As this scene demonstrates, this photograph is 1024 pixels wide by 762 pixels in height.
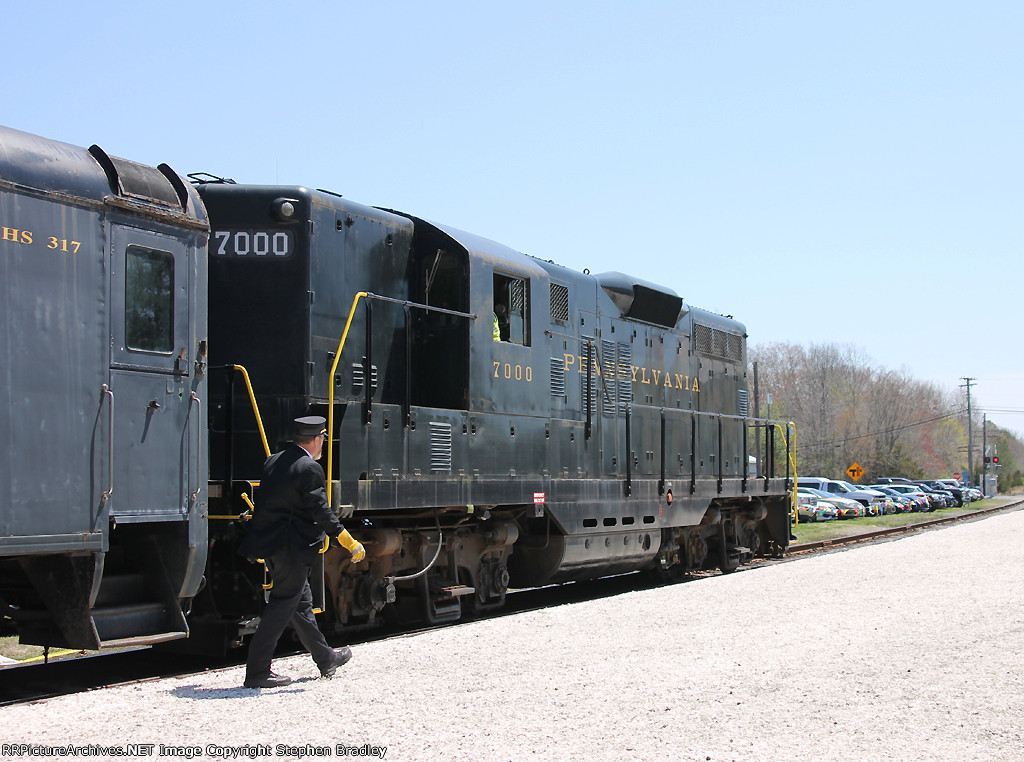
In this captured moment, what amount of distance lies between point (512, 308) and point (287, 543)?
16.2ft

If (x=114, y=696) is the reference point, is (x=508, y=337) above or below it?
above

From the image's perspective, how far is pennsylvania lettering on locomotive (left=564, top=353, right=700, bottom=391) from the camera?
1262cm

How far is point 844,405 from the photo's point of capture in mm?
91812

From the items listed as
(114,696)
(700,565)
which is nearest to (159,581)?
(114,696)

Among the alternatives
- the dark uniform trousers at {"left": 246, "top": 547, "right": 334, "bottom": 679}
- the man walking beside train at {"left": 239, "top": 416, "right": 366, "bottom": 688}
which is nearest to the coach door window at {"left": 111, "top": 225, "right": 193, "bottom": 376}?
the man walking beside train at {"left": 239, "top": 416, "right": 366, "bottom": 688}

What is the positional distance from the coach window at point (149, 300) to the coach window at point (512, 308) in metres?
4.21

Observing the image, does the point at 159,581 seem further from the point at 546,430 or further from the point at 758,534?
the point at 758,534

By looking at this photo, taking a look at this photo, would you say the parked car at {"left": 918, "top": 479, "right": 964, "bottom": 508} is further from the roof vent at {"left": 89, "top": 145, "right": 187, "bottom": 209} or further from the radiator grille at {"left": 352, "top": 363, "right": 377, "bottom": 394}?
the roof vent at {"left": 89, "top": 145, "right": 187, "bottom": 209}

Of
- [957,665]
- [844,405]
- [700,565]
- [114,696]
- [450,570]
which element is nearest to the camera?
[114,696]

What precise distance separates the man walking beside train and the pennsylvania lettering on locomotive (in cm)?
597

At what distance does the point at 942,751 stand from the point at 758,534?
42.3 ft

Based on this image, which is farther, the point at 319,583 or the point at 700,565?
the point at 700,565

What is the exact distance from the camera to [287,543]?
6.71m

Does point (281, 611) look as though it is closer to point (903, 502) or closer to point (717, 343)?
point (717, 343)
